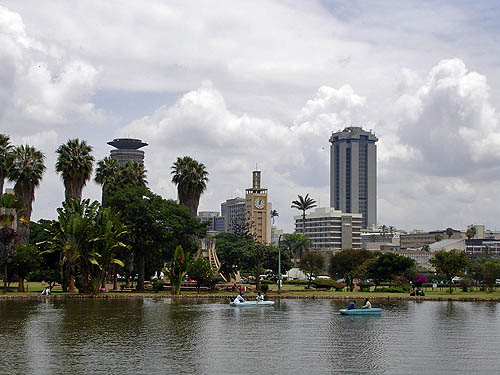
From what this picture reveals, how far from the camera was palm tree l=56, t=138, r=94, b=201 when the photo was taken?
280 feet

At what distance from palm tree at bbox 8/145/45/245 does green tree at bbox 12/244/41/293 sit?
6048 mm

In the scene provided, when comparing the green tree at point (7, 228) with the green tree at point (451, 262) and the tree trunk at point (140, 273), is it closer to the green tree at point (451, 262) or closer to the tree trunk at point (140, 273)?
the tree trunk at point (140, 273)

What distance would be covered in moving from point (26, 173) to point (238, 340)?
165ft

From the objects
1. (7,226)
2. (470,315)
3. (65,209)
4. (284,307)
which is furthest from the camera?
(65,209)

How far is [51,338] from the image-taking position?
39.6 meters

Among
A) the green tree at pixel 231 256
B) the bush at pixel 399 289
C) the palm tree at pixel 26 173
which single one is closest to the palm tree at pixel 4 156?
the palm tree at pixel 26 173

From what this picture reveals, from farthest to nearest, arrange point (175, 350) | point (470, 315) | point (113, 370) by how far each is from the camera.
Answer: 1. point (470, 315)
2. point (175, 350)
3. point (113, 370)

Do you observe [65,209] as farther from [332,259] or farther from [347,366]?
[332,259]

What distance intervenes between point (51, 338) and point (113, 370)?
10814mm

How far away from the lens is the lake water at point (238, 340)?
31.8m

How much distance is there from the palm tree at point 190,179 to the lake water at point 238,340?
35410mm

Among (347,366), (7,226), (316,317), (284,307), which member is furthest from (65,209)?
(347,366)

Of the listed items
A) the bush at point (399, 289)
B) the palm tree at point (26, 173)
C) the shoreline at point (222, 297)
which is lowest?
the shoreline at point (222, 297)

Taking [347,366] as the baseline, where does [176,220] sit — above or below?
above
